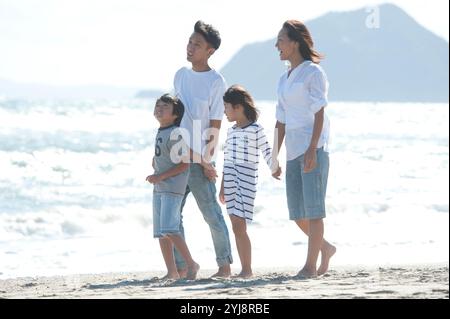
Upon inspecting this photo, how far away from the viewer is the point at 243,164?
602cm

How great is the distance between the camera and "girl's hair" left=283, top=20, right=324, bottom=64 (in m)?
5.84

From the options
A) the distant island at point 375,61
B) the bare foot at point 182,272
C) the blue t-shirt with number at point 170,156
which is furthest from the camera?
the distant island at point 375,61

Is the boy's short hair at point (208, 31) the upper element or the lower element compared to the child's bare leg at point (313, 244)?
upper

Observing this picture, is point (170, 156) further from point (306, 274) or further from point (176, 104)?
point (306, 274)

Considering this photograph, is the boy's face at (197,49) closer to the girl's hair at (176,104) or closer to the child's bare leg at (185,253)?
the girl's hair at (176,104)

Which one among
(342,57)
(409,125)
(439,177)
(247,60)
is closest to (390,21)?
(342,57)

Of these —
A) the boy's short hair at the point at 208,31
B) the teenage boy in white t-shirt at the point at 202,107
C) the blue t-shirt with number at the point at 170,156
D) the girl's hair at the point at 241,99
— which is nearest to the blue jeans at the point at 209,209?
the teenage boy in white t-shirt at the point at 202,107

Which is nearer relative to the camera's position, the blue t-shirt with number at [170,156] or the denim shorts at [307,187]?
the denim shorts at [307,187]

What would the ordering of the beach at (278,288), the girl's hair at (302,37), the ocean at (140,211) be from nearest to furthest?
1. the beach at (278,288)
2. the girl's hair at (302,37)
3. the ocean at (140,211)

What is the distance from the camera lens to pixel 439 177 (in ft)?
66.6

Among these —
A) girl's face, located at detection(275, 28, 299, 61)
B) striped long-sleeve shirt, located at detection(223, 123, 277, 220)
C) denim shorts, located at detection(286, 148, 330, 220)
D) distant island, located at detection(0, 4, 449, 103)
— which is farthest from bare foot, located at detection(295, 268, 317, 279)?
distant island, located at detection(0, 4, 449, 103)

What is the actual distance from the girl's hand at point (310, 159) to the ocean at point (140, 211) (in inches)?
119

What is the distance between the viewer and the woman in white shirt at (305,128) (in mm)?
5777

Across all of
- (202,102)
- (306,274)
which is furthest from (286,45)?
(306,274)
